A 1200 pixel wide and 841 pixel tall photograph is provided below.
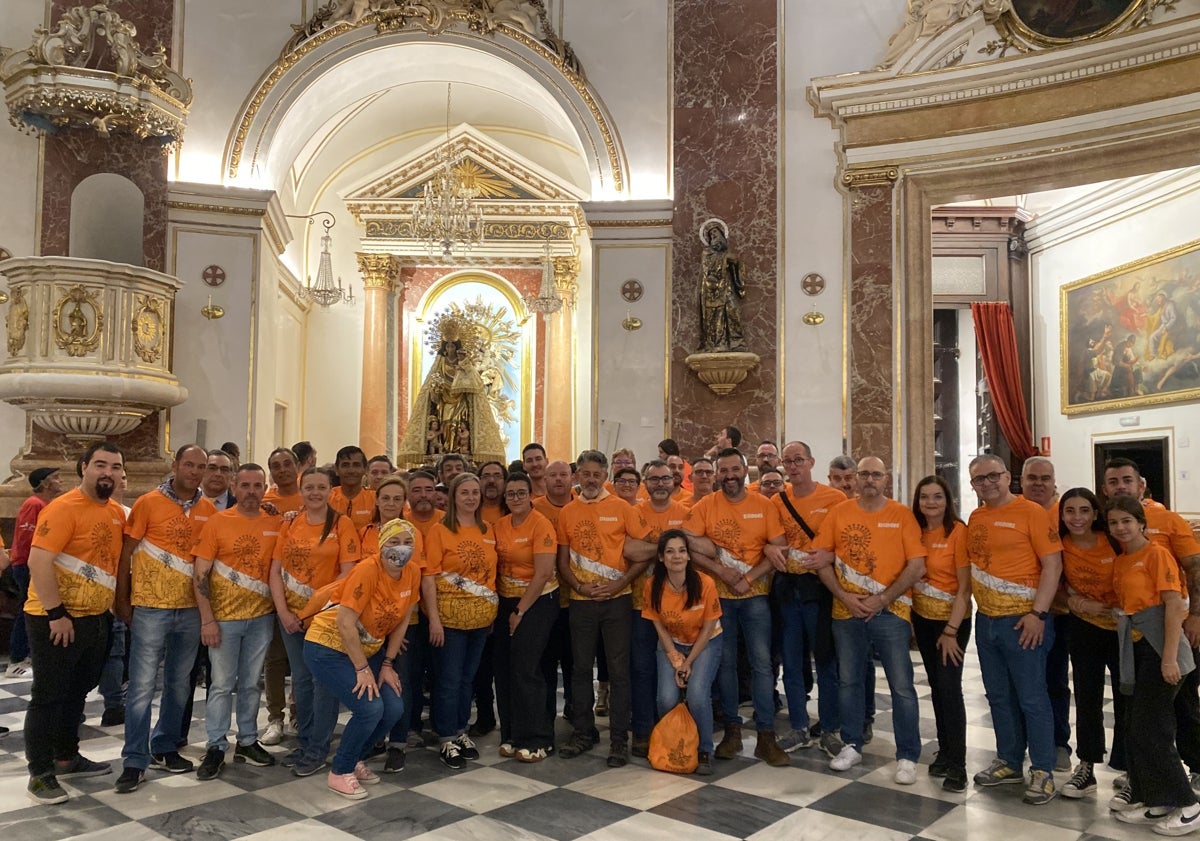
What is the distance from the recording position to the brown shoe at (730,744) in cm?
486

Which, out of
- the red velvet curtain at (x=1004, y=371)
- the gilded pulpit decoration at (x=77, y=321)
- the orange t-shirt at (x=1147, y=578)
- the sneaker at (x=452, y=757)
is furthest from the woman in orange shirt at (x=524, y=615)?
the red velvet curtain at (x=1004, y=371)

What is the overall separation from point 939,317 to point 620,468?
9.63m

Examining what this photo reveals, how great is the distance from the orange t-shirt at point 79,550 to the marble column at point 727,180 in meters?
6.50

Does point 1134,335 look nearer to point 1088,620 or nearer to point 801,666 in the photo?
point 1088,620

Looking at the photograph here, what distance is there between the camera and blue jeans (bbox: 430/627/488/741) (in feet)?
15.7

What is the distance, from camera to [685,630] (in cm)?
475

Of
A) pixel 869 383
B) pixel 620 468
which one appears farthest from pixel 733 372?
pixel 620 468

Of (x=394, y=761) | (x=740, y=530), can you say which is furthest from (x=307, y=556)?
(x=740, y=530)

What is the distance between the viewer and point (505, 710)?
16.5ft

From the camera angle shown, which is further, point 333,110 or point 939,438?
point 939,438

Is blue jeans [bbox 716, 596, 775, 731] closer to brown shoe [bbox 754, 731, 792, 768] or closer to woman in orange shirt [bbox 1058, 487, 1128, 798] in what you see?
brown shoe [bbox 754, 731, 792, 768]

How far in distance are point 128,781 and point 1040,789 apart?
406cm

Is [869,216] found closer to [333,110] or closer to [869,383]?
[869,383]

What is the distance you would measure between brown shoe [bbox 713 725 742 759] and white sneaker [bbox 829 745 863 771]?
0.47m
